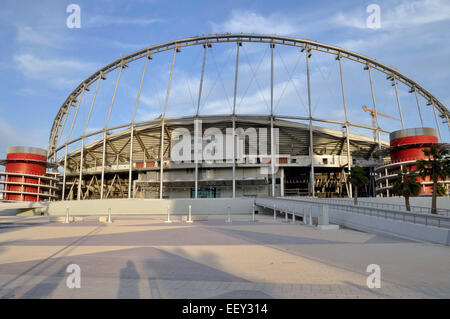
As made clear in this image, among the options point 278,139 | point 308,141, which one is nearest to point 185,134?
point 278,139

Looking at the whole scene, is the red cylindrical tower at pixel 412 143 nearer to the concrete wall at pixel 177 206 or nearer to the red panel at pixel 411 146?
the red panel at pixel 411 146

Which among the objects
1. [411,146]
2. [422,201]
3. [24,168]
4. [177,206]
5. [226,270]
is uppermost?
[411,146]

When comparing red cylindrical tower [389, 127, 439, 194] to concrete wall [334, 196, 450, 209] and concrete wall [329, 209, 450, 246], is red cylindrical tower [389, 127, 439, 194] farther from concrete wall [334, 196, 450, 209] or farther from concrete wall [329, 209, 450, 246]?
concrete wall [329, 209, 450, 246]

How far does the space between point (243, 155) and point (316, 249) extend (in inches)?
1834

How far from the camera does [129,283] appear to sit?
6699mm

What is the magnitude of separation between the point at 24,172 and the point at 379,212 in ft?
218

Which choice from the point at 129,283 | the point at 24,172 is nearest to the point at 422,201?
the point at 129,283

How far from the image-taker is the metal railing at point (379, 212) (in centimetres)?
1409

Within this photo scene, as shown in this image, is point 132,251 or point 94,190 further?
point 94,190

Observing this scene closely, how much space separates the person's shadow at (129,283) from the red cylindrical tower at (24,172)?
63637 mm

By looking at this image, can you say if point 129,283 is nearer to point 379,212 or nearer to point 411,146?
point 379,212
